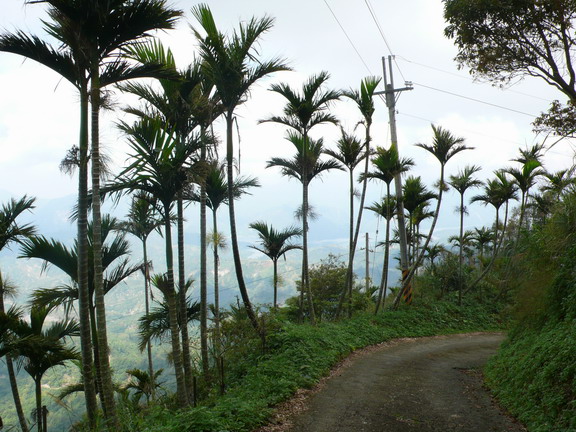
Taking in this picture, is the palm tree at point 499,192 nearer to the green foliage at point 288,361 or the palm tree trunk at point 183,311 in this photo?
the green foliage at point 288,361

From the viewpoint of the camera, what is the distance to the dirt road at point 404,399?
5820 millimetres

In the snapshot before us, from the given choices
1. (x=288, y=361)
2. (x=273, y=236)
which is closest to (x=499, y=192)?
(x=273, y=236)

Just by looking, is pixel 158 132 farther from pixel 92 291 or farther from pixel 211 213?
pixel 211 213

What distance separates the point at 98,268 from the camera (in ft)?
19.3

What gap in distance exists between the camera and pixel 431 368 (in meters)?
9.56

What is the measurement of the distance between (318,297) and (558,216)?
17.7 m

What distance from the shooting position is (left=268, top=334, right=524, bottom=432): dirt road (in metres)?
5.82

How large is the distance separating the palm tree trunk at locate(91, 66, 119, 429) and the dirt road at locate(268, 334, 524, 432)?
8.12 ft

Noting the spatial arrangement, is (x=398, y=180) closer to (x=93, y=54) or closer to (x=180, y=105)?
(x=180, y=105)

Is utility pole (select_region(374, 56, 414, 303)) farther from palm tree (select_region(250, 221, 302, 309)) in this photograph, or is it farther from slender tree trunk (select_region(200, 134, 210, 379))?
slender tree trunk (select_region(200, 134, 210, 379))

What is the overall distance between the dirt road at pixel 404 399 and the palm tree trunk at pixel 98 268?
2.48 meters

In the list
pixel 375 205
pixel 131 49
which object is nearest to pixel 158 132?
pixel 131 49

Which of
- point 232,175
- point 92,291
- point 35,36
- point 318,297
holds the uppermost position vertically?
point 35,36

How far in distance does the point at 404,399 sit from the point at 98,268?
5.10 m
